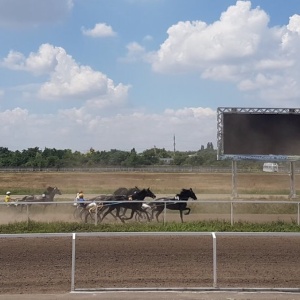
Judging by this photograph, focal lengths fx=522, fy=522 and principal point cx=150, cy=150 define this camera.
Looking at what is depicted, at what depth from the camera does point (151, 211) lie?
1806 centimetres

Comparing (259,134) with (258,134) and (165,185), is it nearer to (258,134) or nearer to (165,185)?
(258,134)

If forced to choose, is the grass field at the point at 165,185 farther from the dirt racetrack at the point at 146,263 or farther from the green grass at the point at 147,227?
the dirt racetrack at the point at 146,263

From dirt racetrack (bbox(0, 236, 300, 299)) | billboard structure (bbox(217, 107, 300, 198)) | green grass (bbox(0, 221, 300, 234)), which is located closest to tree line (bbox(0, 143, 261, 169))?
billboard structure (bbox(217, 107, 300, 198))

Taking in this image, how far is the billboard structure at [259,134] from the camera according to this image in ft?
75.9

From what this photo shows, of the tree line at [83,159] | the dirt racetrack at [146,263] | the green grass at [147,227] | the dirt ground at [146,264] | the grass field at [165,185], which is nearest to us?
the dirt ground at [146,264]

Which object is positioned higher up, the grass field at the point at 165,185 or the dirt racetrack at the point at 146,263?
the grass field at the point at 165,185

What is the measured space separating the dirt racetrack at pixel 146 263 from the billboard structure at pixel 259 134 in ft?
33.0

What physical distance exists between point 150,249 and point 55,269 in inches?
102

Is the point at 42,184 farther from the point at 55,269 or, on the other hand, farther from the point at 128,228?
the point at 55,269

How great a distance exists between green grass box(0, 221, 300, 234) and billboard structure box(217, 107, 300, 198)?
647 cm

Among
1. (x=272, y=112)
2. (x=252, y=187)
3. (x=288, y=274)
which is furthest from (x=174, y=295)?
(x=252, y=187)

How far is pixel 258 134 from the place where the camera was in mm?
23344

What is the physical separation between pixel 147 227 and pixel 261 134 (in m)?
9.31

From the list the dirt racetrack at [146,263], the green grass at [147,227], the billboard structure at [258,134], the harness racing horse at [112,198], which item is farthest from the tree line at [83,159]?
the dirt racetrack at [146,263]
